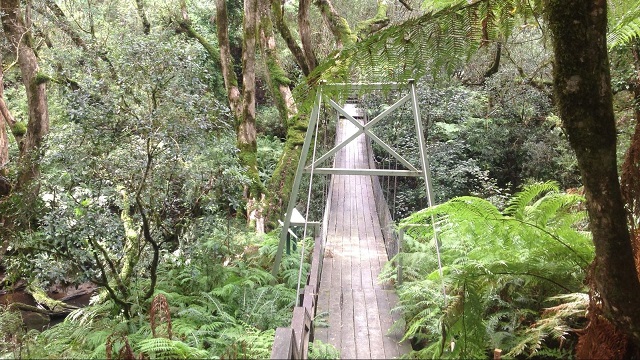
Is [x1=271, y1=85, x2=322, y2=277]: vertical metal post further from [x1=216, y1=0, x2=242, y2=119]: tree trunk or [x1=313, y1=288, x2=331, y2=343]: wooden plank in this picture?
[x1=216, y1=0, x2=242, y2=119]: tree trunk

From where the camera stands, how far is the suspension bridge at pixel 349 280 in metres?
3.80

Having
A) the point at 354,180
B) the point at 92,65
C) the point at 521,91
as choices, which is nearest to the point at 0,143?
the point at 92,65

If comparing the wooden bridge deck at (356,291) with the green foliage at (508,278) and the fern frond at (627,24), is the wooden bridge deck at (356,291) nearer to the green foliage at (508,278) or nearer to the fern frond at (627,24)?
the green foliage at (508,278)

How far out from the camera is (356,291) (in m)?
5.42

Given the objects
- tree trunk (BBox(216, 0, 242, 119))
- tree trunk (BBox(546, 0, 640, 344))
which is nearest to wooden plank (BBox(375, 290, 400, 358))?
tree trunk (BBox(546, 0, 640, 344))

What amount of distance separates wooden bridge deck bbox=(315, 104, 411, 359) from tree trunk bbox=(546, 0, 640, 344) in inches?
86.9

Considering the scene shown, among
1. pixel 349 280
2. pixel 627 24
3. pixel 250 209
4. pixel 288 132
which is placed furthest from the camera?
pixel 288 132

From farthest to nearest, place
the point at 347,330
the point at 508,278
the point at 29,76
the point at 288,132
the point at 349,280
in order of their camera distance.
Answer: the point at 288,132
the point at 29,76
the point at 349,280
the point at 347,330
the point at 508,278

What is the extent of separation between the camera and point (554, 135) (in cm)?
1373

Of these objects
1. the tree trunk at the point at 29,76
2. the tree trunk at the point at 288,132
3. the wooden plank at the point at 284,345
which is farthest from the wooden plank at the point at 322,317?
the tree trunk at the point at 29,76

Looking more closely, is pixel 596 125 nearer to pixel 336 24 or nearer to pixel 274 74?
pixel 336 24

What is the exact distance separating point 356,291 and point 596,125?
3658 mm

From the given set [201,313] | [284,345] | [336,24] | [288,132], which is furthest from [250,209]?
[284,345]

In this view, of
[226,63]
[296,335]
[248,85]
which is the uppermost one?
[226,63]
